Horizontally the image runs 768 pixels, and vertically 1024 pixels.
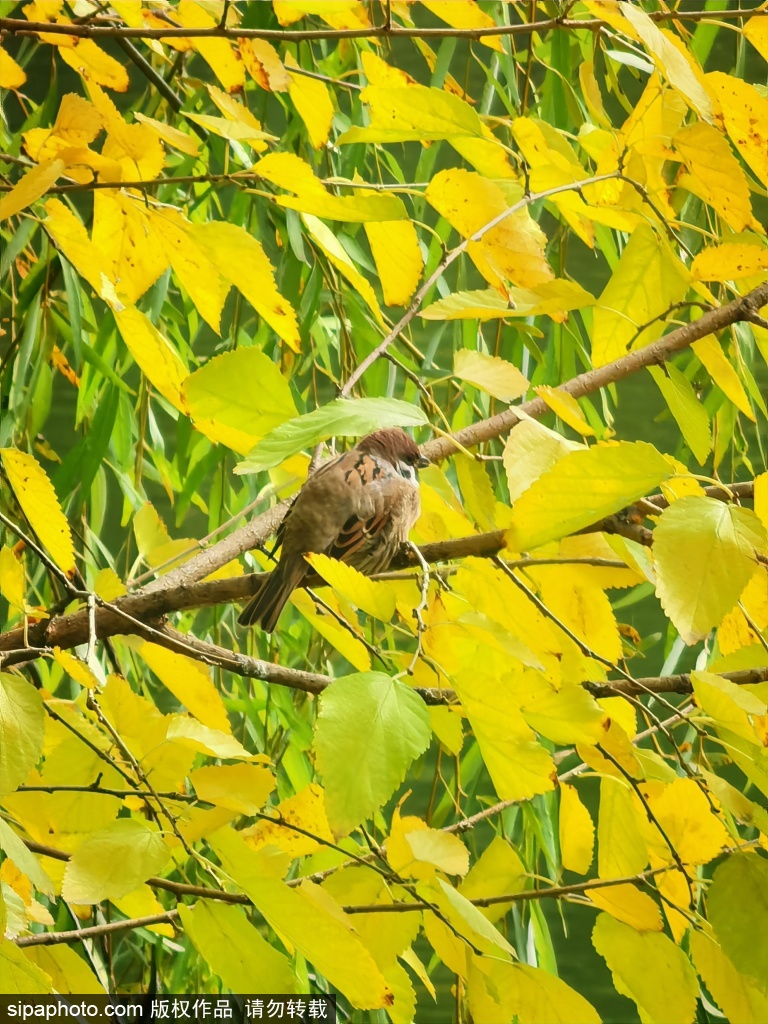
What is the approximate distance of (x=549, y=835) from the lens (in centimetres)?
104

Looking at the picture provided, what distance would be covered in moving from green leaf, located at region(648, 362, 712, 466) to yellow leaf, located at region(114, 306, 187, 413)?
222 mm

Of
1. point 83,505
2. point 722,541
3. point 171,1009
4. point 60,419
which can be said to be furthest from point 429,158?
point 60,419

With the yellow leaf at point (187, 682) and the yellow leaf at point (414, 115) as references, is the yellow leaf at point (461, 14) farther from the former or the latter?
the yellow leaf at point (187, 682)

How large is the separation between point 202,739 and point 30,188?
0.22 metres

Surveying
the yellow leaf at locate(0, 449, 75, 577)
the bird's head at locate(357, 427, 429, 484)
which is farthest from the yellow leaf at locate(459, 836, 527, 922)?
the bird's head at locate(357, 427, 429, 484)

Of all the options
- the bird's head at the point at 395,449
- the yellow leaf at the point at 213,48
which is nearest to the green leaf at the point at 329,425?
the yellow leaf at the point at 213,48

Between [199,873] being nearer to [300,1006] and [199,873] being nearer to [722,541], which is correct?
[300,1006]

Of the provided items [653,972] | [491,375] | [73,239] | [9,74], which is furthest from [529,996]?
Result: [9,74]

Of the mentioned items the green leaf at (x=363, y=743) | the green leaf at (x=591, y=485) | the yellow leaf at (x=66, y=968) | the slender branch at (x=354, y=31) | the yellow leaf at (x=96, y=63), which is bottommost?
the yellow leaf at (x=66, y=968)

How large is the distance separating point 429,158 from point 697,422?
1.66 ft

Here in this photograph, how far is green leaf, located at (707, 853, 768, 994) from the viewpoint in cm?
34

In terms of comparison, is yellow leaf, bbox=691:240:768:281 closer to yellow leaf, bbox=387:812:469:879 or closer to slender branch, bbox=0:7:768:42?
slender branch, bbox=0:7:768:42

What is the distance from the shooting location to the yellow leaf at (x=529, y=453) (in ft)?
1.24

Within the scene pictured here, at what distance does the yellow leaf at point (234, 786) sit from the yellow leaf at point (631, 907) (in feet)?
0.44
